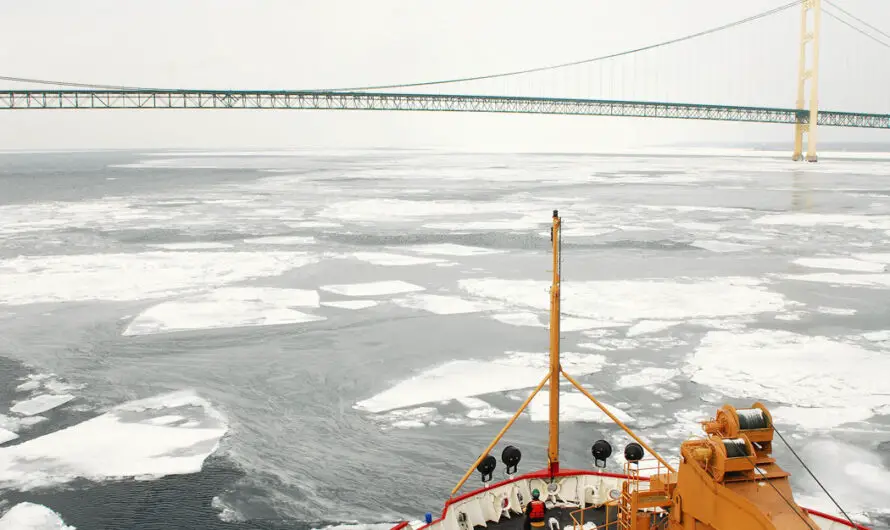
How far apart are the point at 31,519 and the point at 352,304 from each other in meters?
12.0

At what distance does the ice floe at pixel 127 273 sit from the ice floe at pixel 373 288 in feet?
9.71

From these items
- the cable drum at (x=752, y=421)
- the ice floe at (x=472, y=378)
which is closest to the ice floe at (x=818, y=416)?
the ice floe at (x=472, y=378)

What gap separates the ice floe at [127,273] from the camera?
2308cm

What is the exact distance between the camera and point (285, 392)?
14.9m

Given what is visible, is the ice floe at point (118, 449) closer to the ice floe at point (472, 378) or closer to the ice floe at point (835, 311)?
the ice floe at point (472, 378)

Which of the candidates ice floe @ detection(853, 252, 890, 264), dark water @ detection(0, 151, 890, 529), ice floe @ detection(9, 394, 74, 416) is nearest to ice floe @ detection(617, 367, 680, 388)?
dark water @ detection(0, 151, 890, 529)

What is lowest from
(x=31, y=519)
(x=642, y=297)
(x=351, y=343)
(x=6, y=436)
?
(x=31, y=519)

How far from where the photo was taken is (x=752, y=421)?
6410 millimetres

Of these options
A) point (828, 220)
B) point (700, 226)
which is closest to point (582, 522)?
point (700, 226)

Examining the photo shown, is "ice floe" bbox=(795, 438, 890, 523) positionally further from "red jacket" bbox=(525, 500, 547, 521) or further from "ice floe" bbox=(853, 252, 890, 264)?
"ice floe" bbox=(853, 252, 890, 264)

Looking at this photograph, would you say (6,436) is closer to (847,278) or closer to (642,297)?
(642,297)

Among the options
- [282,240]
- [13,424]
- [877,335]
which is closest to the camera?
[13,424]

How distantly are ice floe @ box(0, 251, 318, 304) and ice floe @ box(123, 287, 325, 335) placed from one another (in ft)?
5.04

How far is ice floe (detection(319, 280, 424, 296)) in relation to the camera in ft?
76.1
